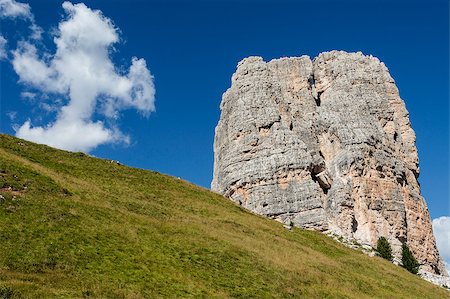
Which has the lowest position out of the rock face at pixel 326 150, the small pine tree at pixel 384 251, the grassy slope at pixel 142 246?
the grassy slope at pixel 142 246

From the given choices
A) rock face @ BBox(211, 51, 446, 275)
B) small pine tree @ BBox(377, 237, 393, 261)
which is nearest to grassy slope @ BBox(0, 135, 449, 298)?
small pine tree @ BBox(377, 237, 393, 261)

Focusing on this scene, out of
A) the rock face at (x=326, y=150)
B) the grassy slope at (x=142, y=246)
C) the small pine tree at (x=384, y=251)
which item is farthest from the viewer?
the rock face at (x=326, y=150)

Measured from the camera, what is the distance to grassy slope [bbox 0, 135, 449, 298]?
27.7m

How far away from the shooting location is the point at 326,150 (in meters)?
117

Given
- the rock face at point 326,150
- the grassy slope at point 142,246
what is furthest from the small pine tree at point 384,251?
the rock face at point 326,150

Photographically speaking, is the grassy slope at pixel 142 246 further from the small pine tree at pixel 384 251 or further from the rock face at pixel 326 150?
the rock face at pixel 326 150

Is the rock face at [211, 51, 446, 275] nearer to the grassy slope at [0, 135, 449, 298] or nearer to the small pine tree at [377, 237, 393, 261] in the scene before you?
the small pine tree at [377, 237, 393, 261]

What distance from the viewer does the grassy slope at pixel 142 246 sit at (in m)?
27.7

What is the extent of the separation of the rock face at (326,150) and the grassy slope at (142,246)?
40584mm

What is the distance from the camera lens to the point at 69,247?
31.1 m

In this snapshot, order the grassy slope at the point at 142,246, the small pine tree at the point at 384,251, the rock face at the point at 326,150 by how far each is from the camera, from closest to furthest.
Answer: the grassy slope at the point at 142,246, the small pine tree at the point at 384,251, the rock face at the point at 326,150

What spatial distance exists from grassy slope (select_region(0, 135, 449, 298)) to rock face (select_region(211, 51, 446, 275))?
133ft

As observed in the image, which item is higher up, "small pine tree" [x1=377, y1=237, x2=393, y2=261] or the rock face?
the rock face

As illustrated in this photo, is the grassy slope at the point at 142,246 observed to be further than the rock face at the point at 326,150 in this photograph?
No
